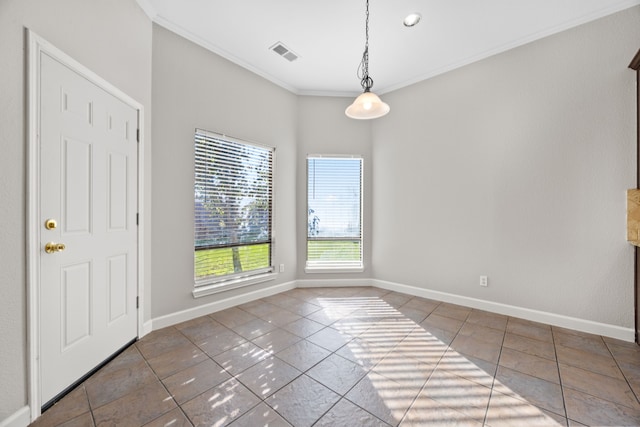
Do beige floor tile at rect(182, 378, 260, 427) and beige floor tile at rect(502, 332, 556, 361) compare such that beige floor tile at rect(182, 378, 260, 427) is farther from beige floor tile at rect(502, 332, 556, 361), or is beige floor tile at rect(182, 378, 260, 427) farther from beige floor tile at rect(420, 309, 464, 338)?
beige floor tile at rect(502, 332, 556, 361)

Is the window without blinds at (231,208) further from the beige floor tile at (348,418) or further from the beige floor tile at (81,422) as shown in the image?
the beige floor tile at (348,418)

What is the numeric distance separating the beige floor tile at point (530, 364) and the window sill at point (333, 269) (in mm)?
2191

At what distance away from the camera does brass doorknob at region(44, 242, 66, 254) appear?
160cm

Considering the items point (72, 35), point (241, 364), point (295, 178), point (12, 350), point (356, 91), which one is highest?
point (356, 91)

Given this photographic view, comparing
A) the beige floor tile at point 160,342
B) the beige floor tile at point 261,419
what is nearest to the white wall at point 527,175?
the beige floor tile at point 261,419

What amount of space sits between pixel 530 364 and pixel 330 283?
2581mm

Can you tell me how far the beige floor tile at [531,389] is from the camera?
5.25 feet

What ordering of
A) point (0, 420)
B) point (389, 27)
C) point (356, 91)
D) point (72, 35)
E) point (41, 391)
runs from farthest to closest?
1. point (356, 91)
2. point (389, 27)
3. point (72, 35)
4. point (41, 391)
5. point (0, 420)

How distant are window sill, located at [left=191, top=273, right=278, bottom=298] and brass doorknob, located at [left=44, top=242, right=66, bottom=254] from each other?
1424 mm

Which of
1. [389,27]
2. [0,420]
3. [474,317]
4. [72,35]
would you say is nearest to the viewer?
[0,420]

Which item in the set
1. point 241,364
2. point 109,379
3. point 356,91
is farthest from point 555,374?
point 356,91

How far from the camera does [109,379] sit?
1.85 m

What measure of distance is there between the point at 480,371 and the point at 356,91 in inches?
151

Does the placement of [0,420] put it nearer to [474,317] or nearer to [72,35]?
[72,35]
